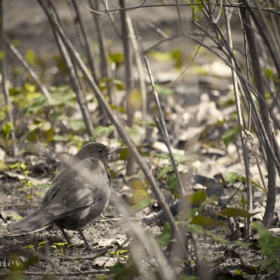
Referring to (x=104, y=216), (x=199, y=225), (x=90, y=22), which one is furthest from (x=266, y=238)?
(x=90, y=22)

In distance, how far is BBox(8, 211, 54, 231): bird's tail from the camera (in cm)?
404

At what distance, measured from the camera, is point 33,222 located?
410cm

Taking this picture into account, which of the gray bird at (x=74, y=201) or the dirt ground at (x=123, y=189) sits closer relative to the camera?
the dirt ground at (x=123, y=189)

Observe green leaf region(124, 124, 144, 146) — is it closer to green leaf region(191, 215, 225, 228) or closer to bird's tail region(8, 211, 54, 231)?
bird's tail region(8, 211, 54, 231)

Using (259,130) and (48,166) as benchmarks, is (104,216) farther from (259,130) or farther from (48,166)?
(259,130)

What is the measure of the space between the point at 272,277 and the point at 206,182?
5.89ft

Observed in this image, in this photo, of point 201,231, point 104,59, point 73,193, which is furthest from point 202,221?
point 104,59

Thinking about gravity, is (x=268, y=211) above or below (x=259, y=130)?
below

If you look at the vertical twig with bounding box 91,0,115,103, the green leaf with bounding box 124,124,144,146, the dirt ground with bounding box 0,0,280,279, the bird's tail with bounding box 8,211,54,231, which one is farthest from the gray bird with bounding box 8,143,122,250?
the vertical twig with bounding box 91,0,115,103

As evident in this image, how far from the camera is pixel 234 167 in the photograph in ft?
20.2

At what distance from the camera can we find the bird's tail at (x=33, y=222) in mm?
4035

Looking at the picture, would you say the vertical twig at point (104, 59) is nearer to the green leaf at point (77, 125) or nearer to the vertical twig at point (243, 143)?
the green leaf at point (77, 125)

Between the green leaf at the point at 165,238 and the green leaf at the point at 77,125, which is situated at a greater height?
the green leaf at the point at 165,238

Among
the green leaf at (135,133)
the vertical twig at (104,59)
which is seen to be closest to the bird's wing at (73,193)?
the green leaf at (135,133)
